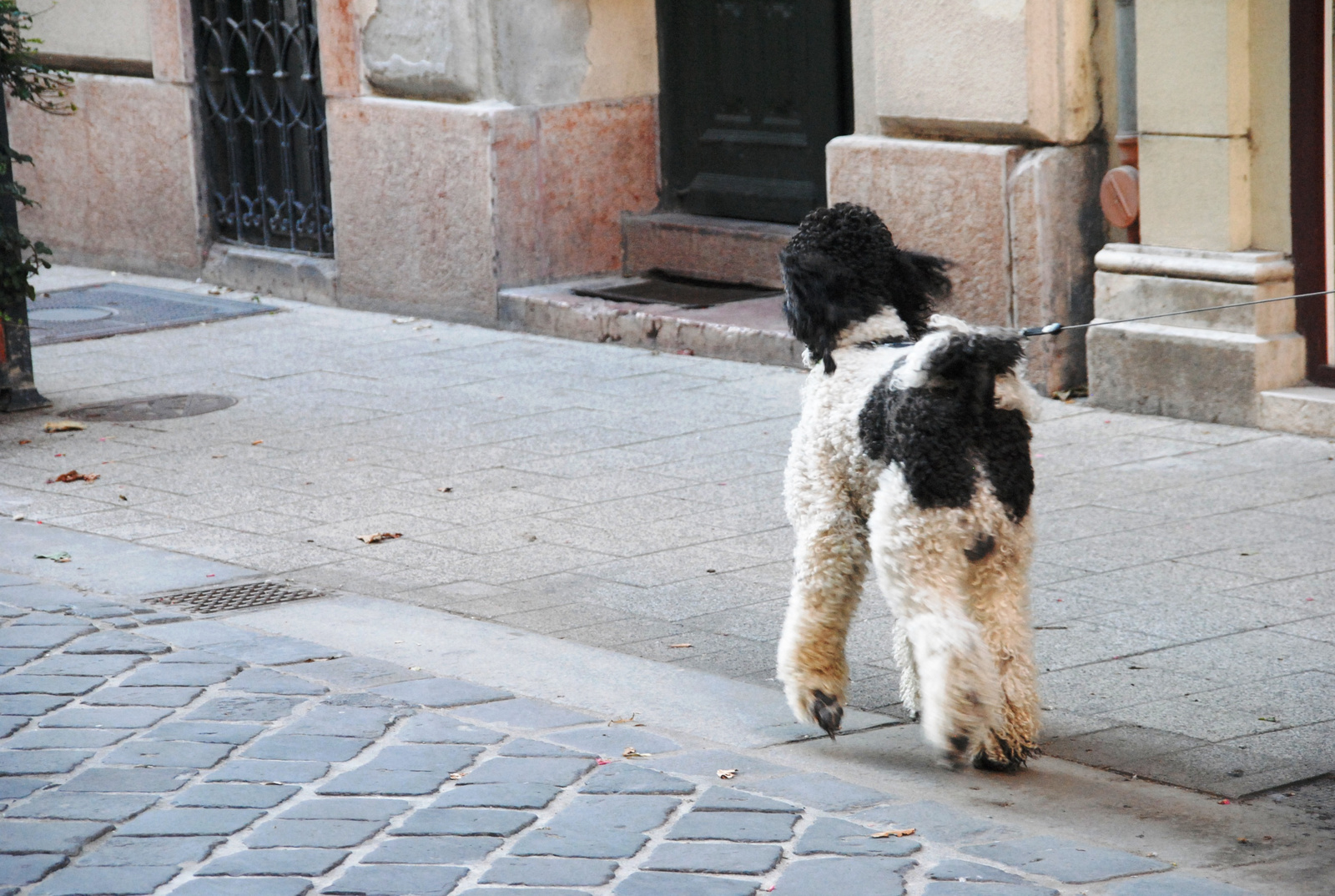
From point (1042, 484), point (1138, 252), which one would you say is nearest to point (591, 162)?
point (1138, 252)

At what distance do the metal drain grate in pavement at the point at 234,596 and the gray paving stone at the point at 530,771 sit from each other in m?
1.77

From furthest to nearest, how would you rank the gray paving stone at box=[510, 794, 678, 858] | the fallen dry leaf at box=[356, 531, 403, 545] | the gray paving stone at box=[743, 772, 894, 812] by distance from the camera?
the fallen dry leaf at box=[356, 531, 403, 545]
the gray paving stone at box=[743, 772, 894, 812]
the gray paving stone at box=[510, 794, 678, 858]

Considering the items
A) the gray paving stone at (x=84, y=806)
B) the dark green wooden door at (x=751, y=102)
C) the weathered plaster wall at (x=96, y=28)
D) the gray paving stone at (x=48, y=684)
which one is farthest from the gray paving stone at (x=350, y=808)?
the weathered plaster wall at (x=96, y=28)

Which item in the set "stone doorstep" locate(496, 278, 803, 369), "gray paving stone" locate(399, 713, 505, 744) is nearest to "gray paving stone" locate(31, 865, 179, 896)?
"gray paving stone" locate(399, 713, 505, 744)

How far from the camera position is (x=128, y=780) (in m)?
4.52

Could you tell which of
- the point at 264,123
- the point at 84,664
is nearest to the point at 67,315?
the point at 264,123

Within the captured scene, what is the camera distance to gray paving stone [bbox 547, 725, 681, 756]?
15.2ft

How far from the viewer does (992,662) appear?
4.29 metres

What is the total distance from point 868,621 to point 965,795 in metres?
1.47

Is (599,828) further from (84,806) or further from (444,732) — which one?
(84,806)

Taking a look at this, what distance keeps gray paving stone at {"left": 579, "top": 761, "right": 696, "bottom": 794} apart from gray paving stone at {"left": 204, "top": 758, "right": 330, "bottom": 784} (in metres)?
0.67

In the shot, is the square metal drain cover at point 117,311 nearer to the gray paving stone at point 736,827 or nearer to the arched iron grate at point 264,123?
the arched iron grate at point 264,123

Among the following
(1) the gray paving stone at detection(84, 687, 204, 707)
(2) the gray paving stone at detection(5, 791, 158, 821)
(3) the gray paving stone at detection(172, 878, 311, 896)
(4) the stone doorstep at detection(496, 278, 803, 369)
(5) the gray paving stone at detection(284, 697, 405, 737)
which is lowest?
(3) the gray paving stone at detection(172, 878, 311, 896)

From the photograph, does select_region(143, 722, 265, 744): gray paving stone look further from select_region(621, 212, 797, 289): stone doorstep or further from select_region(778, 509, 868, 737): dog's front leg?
select_region(621, 212, 797, 289): stone doorstep
